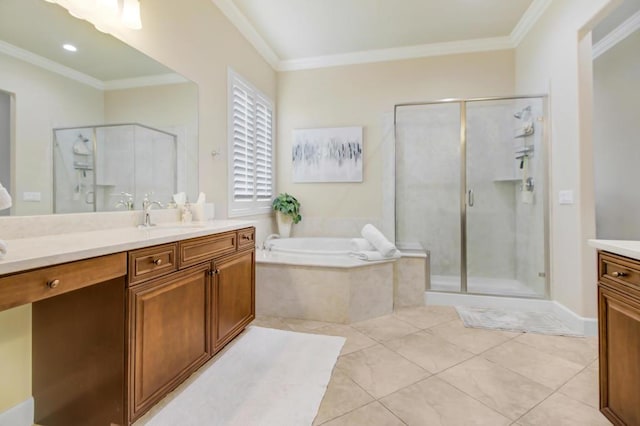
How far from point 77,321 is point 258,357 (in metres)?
1.04

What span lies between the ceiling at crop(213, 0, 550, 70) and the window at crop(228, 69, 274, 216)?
0.61 metres

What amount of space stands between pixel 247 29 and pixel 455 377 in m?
3.57

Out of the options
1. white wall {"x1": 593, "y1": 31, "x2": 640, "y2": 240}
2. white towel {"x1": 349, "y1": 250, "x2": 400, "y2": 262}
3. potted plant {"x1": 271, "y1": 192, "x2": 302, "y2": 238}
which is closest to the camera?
white towel {"x1": 349, "y1": 250, "x2": 400, "y2": 262}

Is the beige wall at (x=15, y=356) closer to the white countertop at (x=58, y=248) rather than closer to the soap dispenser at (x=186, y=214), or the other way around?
the white countertop at (x=58, y=248)

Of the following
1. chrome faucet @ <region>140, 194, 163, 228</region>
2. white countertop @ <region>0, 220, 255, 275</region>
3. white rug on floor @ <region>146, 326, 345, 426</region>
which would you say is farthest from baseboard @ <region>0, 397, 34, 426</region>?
chrome faucet @ <region>140, 194, 163, 228</region>

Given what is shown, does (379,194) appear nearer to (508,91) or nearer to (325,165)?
(325,165)

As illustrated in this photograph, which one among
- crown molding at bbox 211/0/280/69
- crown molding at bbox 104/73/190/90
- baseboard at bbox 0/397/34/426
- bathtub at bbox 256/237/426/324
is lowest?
baseboard at bbox 0/397/34/426

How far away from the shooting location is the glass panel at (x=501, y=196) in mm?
3027

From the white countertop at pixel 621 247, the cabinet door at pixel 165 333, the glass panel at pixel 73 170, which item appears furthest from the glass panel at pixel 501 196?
the glass panel at pixel 73 170

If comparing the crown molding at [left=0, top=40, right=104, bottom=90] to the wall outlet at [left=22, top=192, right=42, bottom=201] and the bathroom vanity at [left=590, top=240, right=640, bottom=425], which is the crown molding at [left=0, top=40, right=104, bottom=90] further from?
the bathroom vanity at [left=590, top=240, right=640, bottom=425]

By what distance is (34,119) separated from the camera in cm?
129

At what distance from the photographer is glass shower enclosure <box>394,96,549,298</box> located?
2.97 metres

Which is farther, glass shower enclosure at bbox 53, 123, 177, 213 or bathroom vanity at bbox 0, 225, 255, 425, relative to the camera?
glass shower enclosure at bbox 53, 123, 177, 213

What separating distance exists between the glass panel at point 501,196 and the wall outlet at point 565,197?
18.9 inches
